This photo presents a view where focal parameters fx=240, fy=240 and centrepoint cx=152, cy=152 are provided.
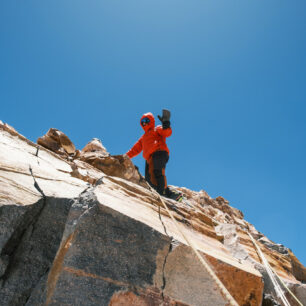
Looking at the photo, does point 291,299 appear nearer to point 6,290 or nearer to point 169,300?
point 169,300

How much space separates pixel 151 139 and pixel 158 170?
1.36 meters

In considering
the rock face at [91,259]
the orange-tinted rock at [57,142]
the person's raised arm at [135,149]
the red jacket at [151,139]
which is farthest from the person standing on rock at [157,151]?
the rock face at [91,259]

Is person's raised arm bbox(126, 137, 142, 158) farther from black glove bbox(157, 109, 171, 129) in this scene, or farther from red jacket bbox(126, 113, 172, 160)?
black glove bbox(157, 109, 171, 129)

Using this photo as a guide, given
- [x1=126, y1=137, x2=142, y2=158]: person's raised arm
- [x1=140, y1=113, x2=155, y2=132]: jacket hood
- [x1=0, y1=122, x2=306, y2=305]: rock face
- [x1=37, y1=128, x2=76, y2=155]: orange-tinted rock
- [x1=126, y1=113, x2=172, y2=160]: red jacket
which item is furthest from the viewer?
[x1=126, y1=137, x2=142, y2=158]: person's raised arm

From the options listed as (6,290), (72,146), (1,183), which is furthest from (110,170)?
(6,290)

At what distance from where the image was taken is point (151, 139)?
941 cm

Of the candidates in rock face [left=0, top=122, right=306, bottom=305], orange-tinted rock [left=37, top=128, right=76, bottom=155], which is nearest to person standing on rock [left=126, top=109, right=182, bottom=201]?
orange-tinted rock [left=37, top=128, right=76, bottom=155]

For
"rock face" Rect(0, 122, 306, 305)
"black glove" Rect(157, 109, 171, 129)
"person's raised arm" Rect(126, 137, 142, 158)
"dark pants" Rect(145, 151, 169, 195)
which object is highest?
"black glove" Rect(157, 109, 171, 129)

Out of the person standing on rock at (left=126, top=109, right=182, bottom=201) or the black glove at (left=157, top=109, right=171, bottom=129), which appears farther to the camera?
the black glove at (left=157, top=109, right=171, bottom=129)

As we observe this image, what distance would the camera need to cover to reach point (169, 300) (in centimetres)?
258

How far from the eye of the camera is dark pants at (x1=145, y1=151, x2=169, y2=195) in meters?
8.63

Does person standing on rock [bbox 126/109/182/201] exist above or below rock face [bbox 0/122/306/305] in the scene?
above

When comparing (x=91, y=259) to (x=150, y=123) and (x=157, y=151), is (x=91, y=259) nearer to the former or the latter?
(x=157, y=151)

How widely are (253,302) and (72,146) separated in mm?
9337
